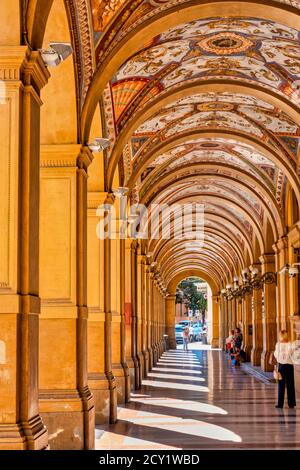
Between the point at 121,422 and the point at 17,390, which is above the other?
the point at 17,390

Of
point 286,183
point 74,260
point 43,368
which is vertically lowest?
point 43,368

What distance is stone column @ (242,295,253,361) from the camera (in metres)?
31.7

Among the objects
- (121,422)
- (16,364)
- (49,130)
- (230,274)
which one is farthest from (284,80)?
(230,274)

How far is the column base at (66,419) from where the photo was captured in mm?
9797

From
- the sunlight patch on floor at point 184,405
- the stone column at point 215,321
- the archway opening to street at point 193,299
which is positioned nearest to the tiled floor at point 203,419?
the sunlight patch on floor at point 184,405

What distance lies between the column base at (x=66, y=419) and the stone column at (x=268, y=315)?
1610 centimetres

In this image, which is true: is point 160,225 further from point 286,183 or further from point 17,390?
point 17,390

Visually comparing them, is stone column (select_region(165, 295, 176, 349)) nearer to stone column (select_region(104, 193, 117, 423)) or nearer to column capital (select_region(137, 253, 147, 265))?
column capital (select_region(137, 253, 147, 265))

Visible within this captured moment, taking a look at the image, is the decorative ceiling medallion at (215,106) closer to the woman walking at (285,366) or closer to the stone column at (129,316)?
the stone column at (129,316)

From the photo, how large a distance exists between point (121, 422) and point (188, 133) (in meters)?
9.14

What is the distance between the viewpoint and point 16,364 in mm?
6629

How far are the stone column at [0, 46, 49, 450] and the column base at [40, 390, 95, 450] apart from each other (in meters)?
2.79

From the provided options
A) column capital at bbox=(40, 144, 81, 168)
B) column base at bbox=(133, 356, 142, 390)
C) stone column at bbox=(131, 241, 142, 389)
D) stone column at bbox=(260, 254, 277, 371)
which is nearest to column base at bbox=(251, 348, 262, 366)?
stone column at bbox=(260, 254, 277, 371)

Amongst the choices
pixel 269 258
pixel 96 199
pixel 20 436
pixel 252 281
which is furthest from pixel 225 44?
pixel 252 281
